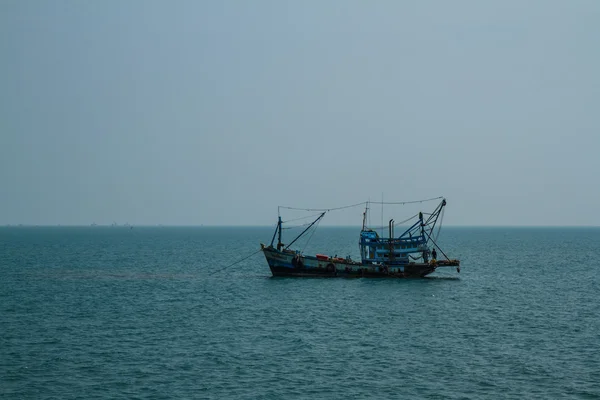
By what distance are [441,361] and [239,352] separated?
15165 mm

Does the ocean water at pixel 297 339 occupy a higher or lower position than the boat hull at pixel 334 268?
lower

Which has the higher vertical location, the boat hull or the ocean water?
the boat hull

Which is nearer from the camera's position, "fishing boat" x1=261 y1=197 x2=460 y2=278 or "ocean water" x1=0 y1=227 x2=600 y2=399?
"ocean water" x1=0 y1=227 x2=600 y2=399

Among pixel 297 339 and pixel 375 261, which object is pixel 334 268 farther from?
pixel 297 339

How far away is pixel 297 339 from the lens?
5453 cm

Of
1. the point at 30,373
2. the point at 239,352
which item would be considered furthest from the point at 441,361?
the point at 30,373

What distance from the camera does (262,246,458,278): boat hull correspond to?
315 feet

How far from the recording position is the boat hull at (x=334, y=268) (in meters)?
96.1

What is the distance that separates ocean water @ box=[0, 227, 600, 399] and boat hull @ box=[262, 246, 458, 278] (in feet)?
5.68

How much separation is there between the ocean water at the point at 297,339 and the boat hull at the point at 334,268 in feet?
5.68

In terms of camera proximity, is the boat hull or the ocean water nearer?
the ocean water

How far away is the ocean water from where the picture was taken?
40.6 metres

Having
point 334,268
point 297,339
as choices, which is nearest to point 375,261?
point 334,268

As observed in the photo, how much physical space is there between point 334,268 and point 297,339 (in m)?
43.2
